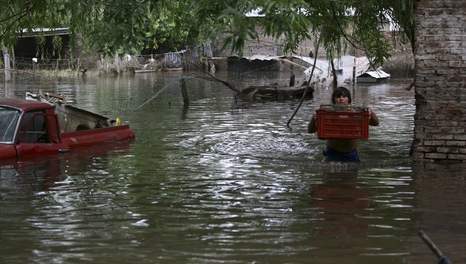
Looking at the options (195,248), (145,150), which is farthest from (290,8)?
(145,150)

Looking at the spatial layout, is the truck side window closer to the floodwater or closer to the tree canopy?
the floodwater

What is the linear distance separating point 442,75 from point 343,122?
5.84ft

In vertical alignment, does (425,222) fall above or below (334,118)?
below

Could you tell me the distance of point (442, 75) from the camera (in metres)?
10.6

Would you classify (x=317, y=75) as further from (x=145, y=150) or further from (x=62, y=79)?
(x=145, y=150)

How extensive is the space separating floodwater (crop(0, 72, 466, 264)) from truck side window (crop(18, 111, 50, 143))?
1.43ft

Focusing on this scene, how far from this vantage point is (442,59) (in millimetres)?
10594

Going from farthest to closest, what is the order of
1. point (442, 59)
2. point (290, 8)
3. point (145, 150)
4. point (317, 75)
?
point (317, 75) → point (145, 150) → point (442, 59) → point (290, 8)

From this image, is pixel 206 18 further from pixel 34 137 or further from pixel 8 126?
pixel 34 137

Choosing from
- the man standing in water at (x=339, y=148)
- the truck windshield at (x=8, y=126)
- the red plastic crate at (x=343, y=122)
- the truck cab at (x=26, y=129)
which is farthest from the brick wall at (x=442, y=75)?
the truck windshield at (x=8, y=126)

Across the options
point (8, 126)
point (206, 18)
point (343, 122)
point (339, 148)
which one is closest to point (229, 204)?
point (343, 122)

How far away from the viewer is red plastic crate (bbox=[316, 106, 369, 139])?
Answer: 399 inches

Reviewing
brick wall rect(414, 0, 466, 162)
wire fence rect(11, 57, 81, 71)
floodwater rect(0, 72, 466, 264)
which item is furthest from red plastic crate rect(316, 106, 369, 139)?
wire fence rect(11, 57, 81, 71)

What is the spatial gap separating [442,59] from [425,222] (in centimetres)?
364
